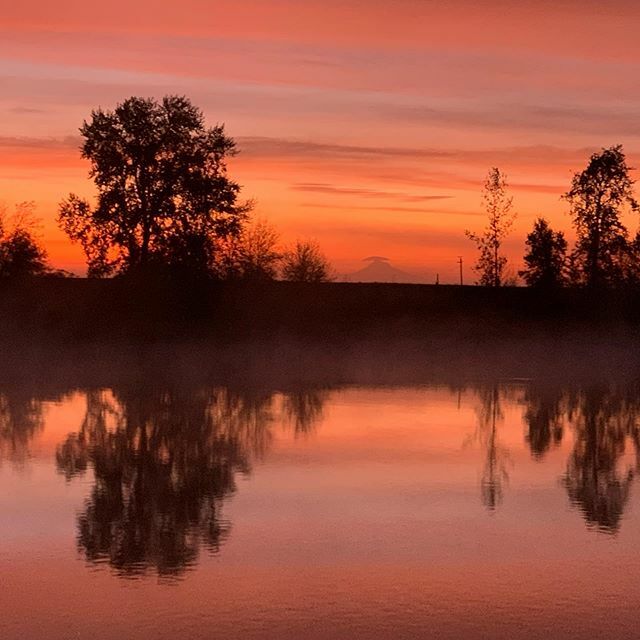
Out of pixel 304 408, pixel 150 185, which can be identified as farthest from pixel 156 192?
pixel 304 408

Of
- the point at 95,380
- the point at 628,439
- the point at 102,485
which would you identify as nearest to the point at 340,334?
the point at 95,380

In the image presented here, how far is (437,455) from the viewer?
23.2 m

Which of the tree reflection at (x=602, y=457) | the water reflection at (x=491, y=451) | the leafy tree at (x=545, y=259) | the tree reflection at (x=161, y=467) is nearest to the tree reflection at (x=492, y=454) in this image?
the water reflection at (x=491, y=451)

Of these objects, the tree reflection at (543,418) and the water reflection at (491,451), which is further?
the tree reflection at (543,418)

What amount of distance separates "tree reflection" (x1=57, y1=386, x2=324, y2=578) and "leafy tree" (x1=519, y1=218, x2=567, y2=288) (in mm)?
34543

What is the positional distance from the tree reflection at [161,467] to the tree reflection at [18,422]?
0.69 meters

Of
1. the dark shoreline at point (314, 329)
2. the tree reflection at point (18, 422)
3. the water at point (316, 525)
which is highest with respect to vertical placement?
the dark shoreline at point (314, 329)

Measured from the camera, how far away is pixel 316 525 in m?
16.5

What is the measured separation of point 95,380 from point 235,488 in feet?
72.5

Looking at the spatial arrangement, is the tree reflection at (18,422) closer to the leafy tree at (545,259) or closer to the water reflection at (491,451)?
the water reflection at (491,451)

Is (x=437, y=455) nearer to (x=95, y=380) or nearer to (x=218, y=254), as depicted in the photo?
(x=95, y=380)

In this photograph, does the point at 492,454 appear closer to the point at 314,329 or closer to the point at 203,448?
the point at 203,448

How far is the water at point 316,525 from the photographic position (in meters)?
12.3

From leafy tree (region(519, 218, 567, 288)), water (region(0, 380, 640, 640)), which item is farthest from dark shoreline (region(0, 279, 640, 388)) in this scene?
water (region(0, 380, 640, 640))
